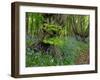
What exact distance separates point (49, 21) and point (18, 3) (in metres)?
0.31

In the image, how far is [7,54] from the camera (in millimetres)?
1984

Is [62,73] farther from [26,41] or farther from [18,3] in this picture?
[18,3]

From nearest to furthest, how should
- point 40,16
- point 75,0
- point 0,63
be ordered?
point 0,63 < point 40,16 < point 75,0

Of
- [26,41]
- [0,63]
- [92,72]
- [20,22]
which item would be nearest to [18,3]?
[20,22]

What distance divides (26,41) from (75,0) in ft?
1.90

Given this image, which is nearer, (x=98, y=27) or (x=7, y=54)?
(x=7, y=54)

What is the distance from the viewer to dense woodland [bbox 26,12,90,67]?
2059 millimetres

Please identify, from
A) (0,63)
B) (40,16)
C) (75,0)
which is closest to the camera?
(0,63)

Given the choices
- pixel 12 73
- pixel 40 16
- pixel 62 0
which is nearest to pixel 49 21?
pixel 40 16

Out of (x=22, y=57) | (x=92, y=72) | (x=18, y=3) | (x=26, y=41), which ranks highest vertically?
(x=18, y=3)

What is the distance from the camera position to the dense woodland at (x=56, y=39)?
206 centimetres

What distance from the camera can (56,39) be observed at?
2.14m

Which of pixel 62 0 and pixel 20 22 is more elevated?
pixel 62 0

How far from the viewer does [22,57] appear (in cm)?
201
